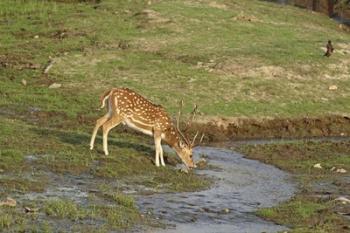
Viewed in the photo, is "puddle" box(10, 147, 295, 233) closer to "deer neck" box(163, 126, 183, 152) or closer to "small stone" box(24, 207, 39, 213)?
"small stone" box(24, 207, 39, 213)

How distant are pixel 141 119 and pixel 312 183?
13.4 ft

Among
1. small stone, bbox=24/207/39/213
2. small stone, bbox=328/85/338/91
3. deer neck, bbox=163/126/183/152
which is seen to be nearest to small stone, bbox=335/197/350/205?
deer neck, bbox=163/126/183/152

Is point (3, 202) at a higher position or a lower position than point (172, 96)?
higher

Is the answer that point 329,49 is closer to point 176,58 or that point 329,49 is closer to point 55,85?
point 176,58

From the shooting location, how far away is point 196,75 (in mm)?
29016

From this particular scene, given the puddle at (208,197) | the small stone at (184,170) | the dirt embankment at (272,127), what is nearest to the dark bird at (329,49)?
the dirt embankment at (272,127)

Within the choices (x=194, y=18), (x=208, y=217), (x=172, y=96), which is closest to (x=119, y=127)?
(x=172, y=96)

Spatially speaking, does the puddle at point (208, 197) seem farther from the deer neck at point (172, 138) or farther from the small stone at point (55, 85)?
the small stone at point (55, 85)

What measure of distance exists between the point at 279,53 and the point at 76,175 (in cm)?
1609

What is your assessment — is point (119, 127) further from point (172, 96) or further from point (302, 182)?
point (302, 182)

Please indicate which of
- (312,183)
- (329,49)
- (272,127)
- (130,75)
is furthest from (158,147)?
(329,49)

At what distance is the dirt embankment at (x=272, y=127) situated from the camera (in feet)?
81.4

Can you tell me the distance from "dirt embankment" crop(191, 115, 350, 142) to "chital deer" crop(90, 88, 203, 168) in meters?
4.34

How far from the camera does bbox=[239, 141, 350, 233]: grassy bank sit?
15.2 meters
